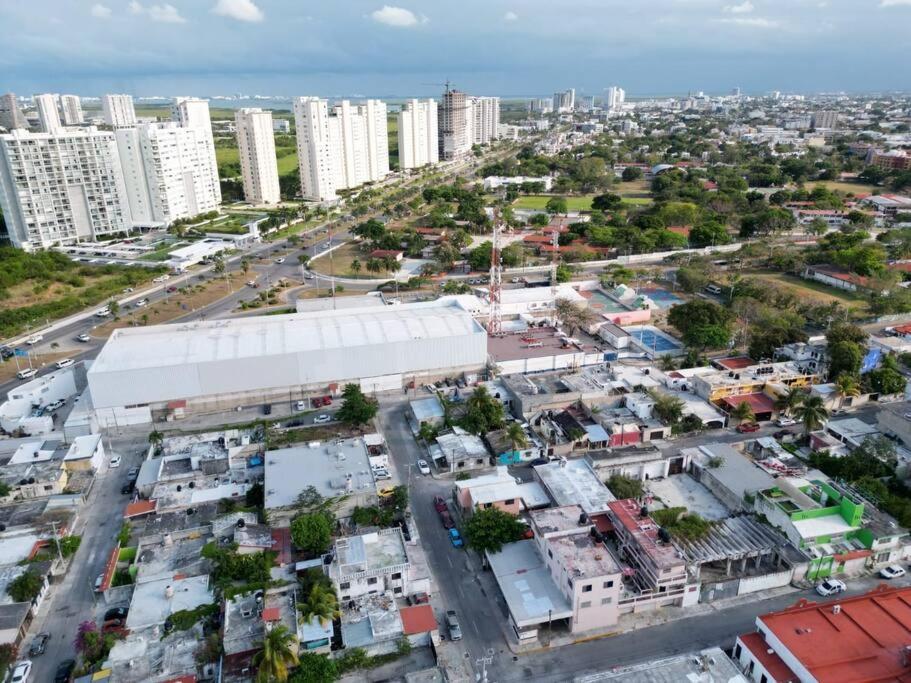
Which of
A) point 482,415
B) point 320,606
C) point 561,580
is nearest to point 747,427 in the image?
point 482,415

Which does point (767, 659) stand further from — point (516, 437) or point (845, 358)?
point (845, 358)

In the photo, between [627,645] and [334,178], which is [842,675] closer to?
[627,645]

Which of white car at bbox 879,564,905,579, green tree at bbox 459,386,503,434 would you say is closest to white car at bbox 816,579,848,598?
white car at bbox 879,564,905,579

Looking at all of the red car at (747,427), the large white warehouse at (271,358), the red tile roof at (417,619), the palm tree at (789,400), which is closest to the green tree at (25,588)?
the red tile roof at (417,619)

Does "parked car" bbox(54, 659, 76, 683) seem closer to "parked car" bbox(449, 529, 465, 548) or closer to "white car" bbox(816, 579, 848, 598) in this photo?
"parked car" bbox(449, 529, 465, 548)

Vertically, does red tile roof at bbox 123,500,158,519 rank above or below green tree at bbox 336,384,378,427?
below

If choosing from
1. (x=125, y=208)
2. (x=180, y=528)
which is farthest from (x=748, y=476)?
(x=125, y=208)
